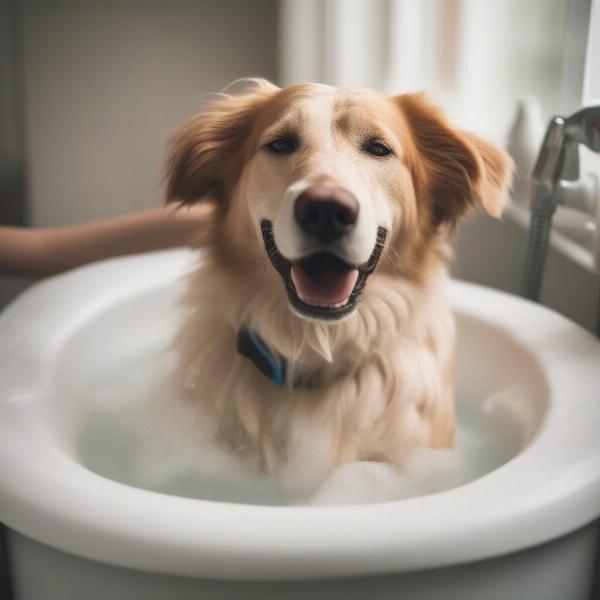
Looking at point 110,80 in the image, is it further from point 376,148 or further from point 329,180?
point 329,180

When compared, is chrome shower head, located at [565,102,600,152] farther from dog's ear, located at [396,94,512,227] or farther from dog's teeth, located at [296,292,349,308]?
dog's teeth, located at [296,292,349,308]

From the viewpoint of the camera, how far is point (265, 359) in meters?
1.17

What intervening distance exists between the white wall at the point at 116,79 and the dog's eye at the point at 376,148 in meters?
1.54

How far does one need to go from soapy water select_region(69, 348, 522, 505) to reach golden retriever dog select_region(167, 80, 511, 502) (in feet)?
0.09

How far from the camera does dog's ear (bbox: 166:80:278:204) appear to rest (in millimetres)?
1215

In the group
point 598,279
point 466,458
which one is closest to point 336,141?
point 466,458

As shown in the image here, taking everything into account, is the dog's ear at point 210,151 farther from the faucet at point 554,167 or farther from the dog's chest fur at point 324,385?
the faucet at point 554,167

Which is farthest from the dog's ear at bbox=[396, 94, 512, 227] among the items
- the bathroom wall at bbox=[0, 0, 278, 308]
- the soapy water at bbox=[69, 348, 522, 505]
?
the bathroom wall at bbox=[0, 0, 278, 308]

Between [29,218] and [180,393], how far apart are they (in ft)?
5.13

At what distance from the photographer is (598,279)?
4.96ft

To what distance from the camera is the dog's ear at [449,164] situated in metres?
1.19

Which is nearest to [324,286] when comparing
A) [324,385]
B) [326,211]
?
[326,211]

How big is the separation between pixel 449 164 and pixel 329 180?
0.34 meters

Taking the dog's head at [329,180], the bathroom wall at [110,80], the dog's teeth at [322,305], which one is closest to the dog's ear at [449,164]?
the dog's head at [329,180]
